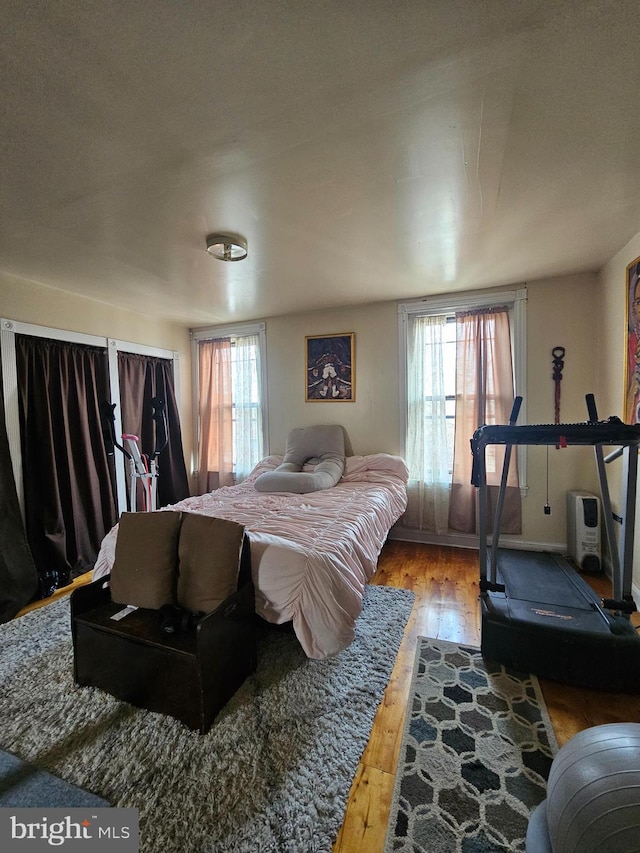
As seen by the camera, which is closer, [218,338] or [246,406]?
[246,406]

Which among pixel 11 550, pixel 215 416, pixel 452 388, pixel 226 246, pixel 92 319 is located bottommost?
pixel 11 550

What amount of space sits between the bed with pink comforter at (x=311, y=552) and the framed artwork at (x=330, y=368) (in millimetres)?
1315

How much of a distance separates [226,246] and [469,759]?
2827 mm

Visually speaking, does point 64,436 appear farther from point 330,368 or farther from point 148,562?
point 330,368

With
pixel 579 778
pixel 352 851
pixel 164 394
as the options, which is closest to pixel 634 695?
pixel 579 778

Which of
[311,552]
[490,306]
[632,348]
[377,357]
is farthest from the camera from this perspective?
[377,357]

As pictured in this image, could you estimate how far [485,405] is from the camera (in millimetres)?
3285

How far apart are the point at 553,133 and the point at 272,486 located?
9.21 ft

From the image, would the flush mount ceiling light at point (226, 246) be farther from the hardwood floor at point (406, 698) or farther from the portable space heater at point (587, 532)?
the portable space heater at point (587, 532)

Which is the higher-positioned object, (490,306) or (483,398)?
(490,306)

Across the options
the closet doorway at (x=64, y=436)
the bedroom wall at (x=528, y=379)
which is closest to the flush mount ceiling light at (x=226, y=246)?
the closet doorway at (x=64, y=436)

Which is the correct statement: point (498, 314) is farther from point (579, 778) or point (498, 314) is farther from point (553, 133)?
point (579, 778)

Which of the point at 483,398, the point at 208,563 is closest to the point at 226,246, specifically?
the point at 208,563

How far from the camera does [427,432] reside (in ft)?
11.7
